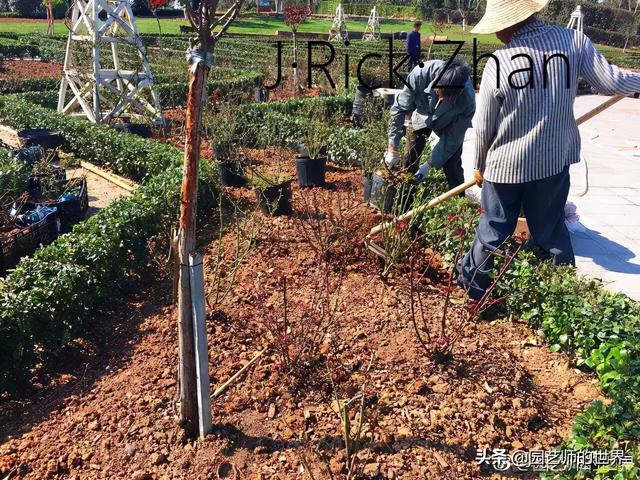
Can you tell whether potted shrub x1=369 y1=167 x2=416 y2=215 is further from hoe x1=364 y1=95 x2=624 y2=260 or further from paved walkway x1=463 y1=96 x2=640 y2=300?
paved walkway x1=463 y1=96 x2=640 y2=300

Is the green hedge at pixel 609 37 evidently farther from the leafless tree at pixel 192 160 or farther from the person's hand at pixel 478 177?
the leafless tree at pixel 192 160

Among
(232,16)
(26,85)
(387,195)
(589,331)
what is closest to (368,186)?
(387,195)

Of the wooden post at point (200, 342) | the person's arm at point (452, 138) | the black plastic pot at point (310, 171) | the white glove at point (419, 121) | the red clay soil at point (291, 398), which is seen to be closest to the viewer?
the wooden post at point (200, 342)

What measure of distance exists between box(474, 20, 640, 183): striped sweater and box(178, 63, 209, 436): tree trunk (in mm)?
1964

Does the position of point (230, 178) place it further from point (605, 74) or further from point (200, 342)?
point (200, 342)

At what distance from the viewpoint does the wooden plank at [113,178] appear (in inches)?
290

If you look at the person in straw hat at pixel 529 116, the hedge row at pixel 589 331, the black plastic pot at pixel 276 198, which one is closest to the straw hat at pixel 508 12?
the person in straw hat at pixel 529 116

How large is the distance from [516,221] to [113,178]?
18.6 feet

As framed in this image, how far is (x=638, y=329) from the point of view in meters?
2.95

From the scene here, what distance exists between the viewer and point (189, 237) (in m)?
2.33

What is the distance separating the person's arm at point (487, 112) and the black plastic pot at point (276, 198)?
2.19 meters

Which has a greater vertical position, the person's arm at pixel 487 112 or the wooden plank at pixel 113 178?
the person's arm at pixel 487 112

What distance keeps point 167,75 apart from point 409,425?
13444 millimetres

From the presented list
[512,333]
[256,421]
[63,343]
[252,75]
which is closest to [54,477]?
[256,421]
